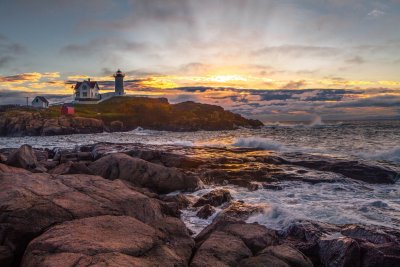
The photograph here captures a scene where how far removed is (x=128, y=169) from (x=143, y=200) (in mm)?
7843

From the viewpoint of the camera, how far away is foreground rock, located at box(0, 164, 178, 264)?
796 centimetres

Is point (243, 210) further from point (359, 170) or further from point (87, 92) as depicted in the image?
point (87, 92)

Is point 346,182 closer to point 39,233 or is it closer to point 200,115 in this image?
point 39,233

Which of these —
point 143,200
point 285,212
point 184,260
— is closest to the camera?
point 184,260

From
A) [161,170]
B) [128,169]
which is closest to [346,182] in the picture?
[161,170]

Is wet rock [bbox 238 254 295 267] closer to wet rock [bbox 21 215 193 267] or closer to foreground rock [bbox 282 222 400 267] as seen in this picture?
wet rock [bbox 21 215 193 267]

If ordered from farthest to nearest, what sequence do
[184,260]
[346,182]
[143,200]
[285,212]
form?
[346,182]
[285,212]
[143,200]
[184,260]

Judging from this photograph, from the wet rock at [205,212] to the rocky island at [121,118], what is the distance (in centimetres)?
7391

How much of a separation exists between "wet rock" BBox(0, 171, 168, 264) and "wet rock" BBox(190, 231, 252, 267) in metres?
2.37

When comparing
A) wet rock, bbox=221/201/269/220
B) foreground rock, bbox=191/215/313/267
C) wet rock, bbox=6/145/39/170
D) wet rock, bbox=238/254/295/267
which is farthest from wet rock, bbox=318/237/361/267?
wet rock, bbox=6/145/39/170

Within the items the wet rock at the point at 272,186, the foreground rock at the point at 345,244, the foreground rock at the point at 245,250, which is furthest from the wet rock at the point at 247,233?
the wet rock at the point at 272,186

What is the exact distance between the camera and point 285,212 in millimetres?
13211

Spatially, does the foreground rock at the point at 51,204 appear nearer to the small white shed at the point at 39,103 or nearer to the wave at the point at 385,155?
the wave at the point at 385,155

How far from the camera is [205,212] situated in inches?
523
